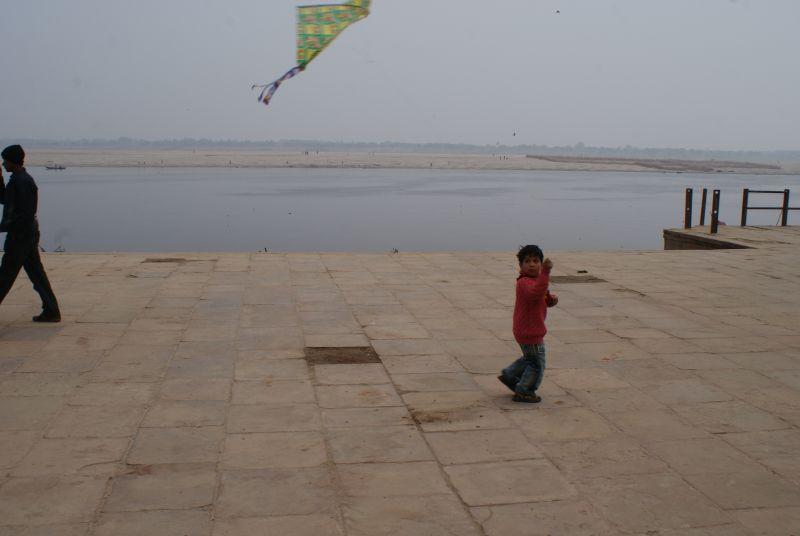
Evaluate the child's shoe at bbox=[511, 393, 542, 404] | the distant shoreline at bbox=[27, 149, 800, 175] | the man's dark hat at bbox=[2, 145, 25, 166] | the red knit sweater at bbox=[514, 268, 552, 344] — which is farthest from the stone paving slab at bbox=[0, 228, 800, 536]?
the distant shoreline at bbox=[27, 149, 800, 175]

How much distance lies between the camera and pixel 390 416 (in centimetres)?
518

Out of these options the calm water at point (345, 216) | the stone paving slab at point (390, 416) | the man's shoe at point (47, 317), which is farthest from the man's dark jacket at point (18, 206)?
the calm water at point (345, 216)

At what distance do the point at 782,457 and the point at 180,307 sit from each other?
5.90 meters

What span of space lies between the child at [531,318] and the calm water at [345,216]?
1618 cm

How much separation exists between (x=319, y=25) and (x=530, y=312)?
4.30 m

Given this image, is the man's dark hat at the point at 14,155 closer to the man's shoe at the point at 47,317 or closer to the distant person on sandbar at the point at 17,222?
the distant person on sandbar at the point at 17,222

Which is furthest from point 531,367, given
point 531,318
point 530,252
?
point 530,252

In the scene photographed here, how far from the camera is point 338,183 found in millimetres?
52531

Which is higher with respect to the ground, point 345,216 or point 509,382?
point 509,382

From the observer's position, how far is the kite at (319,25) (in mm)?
7711

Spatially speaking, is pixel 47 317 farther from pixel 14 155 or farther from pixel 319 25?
pixel 319 25

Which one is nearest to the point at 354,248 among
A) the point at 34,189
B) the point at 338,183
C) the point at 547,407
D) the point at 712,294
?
the point at 712,294

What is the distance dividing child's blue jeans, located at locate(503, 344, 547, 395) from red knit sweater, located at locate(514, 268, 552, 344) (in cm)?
6

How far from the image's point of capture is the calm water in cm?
2320
